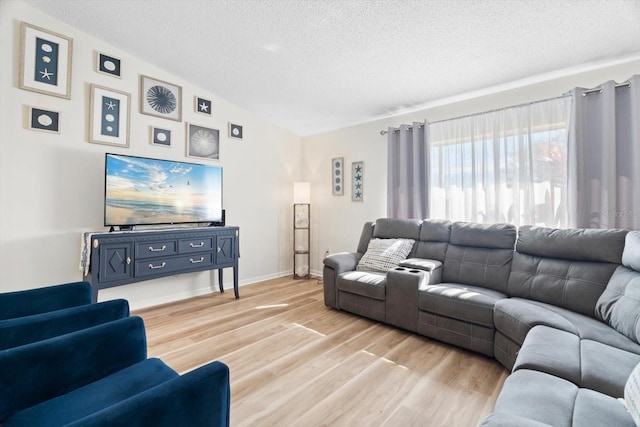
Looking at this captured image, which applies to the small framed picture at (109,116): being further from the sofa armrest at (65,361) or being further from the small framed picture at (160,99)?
the sofa armrest at (65,361)

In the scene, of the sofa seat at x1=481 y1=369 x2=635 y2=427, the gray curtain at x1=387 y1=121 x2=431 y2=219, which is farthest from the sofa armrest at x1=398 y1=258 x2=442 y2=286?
the sofa seat at x1=481 y1=369 x2=635 y2=427

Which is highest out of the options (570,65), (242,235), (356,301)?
(570,65)

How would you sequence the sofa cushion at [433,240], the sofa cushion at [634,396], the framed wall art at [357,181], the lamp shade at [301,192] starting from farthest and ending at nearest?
1. the lamp shade at [301,192]
2. the framed wall art at [357,181]
3. the sofa cushion at [433,240]
4. the sofa cushion at [634,396]

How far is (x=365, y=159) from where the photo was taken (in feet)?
13.9

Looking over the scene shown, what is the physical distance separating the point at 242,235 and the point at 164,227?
1064 millimetres

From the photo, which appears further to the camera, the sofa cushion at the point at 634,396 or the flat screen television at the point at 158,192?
the flat screen television at the point at 158,192

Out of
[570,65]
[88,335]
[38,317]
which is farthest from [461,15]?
[38,317]

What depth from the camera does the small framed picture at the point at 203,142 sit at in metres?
3.66

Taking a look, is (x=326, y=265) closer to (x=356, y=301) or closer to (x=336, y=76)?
(x=356, y=301)

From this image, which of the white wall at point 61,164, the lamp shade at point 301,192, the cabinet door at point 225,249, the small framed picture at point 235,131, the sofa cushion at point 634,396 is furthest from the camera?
the lamp shade at point 301,192

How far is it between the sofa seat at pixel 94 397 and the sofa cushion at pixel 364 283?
1966 millimetres

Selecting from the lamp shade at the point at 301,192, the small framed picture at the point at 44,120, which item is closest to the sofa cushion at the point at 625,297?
the lamp shade at the point at 301,192

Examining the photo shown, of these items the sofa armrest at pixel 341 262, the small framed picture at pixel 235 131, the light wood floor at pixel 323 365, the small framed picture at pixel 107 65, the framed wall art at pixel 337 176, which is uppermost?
the small framed picture at pixel 107 65

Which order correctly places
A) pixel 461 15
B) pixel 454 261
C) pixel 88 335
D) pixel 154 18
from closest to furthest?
pixel 88 335 < pixel 461 15 < pixel 154 18 < pixel 454 261
